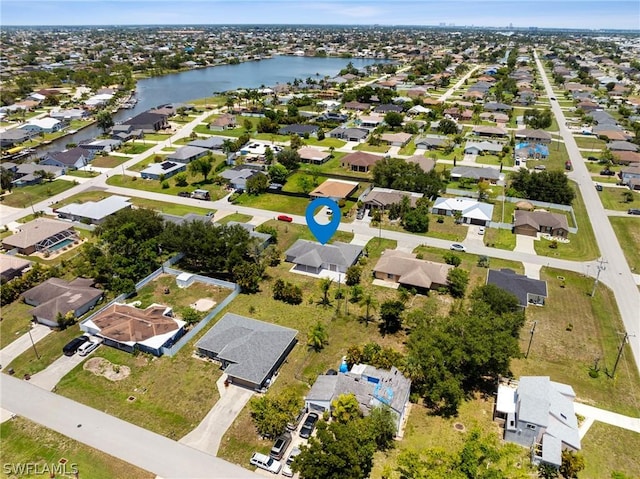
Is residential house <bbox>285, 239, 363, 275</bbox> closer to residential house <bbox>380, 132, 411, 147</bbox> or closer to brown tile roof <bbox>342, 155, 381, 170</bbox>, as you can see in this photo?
brown tile roof <bbox>342, 155, 381, 170</bbox>

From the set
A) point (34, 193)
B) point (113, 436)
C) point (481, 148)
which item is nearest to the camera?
point (113, 436)

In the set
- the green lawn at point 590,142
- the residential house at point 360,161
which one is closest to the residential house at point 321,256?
the residential house at point 360,161

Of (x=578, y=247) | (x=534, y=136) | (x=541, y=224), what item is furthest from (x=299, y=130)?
(x=578, y=247)

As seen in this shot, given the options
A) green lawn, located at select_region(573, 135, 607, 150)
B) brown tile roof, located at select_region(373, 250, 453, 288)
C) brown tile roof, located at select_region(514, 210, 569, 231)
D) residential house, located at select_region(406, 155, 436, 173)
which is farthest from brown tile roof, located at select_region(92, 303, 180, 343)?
green lawn, located at select_region(573, 135, 607, 150)

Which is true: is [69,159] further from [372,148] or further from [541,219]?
[541,219]

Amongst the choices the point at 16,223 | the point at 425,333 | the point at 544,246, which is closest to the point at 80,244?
the point at 16,223

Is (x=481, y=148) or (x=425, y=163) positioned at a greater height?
(x=481, y=148)

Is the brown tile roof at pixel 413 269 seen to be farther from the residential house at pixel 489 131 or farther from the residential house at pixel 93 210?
the residential house at pixel 489 131

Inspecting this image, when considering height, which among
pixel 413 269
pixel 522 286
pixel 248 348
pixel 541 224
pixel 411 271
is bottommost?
pixel 248 348
